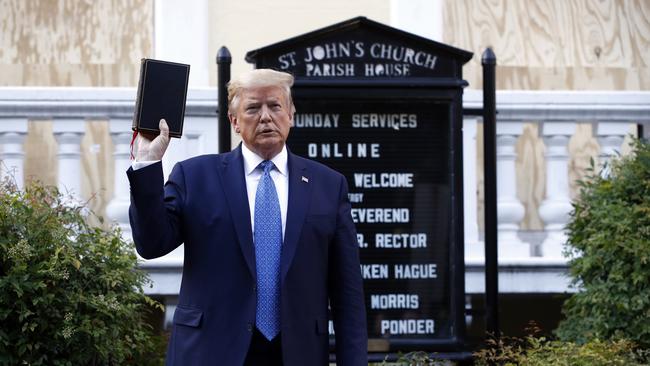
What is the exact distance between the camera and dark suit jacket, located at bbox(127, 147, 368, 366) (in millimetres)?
4031

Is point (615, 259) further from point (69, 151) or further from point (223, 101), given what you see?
point (69, 151)

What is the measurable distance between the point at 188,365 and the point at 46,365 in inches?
56.8

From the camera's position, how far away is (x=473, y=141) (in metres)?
7.23

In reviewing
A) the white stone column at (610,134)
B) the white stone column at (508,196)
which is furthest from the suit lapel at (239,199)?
the white stone column at (610,134)

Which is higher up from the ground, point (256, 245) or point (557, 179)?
point (557, 179)

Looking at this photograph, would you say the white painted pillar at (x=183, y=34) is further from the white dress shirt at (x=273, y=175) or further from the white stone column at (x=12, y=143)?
the white dress shirt at (x=273, y=175)

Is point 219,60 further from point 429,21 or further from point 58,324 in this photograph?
point 429,21

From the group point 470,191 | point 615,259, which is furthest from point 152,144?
point 470,191

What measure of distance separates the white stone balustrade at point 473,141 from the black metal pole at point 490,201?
0.86 metres

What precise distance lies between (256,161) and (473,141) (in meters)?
3.15

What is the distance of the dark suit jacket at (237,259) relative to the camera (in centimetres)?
403

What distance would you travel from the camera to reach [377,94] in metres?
6.10

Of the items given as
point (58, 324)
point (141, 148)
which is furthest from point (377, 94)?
point (141, 148)

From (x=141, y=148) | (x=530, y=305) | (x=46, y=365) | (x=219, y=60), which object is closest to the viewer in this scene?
(x=141, y=148)
